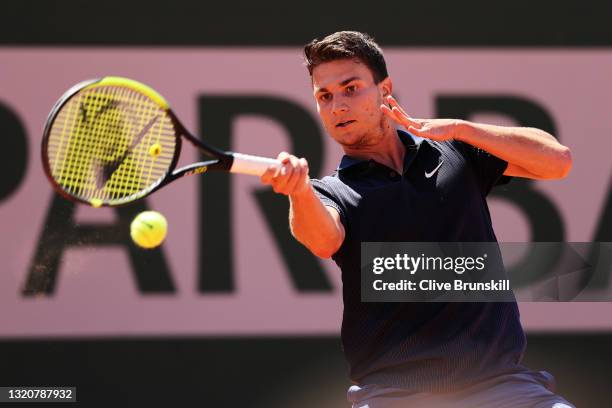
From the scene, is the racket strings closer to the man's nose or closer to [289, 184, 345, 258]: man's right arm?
[289, 184, 345, 258]: man's right arm

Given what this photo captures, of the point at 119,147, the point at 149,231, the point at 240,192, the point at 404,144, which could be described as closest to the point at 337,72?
the point at 404,144

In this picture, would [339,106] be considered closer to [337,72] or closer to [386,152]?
[337,72]

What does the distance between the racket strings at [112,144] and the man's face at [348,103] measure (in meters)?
0.52

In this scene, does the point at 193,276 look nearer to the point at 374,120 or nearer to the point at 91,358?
the point at 91,358

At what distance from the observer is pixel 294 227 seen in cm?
288

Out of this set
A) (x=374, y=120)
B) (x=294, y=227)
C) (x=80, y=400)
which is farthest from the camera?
(x=80, y=400)

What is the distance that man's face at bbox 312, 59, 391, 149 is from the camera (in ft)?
10.2

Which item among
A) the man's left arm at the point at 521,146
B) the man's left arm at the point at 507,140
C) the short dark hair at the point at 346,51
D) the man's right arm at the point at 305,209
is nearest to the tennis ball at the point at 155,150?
the man's right arm at the point at 305,209

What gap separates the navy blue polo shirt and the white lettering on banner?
189 cm

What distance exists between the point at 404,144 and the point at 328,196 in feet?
1.16

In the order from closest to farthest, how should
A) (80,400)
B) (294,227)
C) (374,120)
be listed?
(294,227) < (374,120) < (80,400)

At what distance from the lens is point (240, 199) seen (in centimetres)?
499
